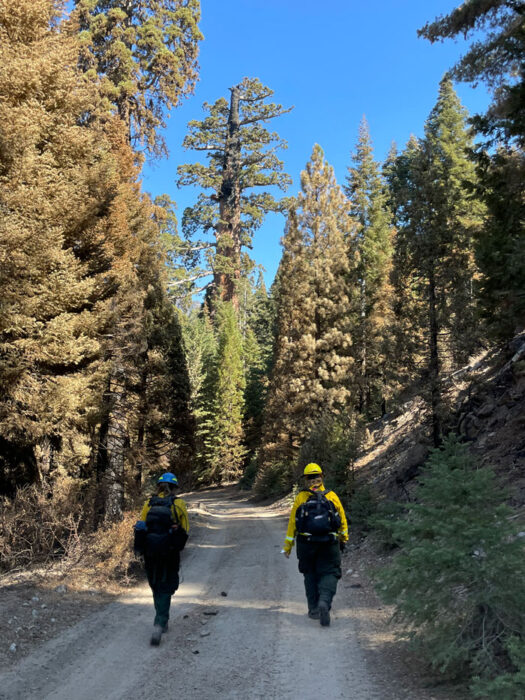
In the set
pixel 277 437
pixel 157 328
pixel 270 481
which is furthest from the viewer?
pixel 270 481

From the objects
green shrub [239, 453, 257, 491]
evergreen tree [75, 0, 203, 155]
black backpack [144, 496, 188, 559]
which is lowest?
green shrub [239, 453, 257, 491]

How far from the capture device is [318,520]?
6039 mm

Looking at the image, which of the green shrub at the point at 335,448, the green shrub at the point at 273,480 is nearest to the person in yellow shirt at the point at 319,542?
the green shrub at the point at 335,448

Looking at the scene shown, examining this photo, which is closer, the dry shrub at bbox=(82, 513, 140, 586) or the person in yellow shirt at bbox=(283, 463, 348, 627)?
the person in yellow shirt at bbox=(283, 463, 348, 627)

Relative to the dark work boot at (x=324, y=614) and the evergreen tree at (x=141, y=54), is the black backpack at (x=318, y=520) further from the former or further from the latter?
the evergreen tree at (x=141, y=54)

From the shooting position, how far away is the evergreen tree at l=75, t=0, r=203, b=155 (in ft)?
57.6

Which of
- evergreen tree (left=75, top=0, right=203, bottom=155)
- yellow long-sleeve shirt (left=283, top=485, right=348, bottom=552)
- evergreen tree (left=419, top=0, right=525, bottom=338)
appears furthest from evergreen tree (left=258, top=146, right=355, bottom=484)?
yellow long-sleeve shirt (left=283, top=485, right=348, bottom=552)

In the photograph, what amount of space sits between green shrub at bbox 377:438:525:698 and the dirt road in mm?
535

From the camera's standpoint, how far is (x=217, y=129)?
164ft

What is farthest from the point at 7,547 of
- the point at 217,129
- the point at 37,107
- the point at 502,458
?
the point at 217,129

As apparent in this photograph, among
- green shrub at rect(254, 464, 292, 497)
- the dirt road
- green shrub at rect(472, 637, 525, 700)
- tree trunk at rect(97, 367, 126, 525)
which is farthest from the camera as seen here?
green shrub at rect(254, 464, 292, 497)

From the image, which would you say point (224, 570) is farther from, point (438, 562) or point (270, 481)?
point (270, 481)

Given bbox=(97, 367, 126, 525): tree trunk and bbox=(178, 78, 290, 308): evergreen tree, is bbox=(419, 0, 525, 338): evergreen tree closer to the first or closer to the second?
bbox=(97, 367, 126, 525): tree trunk

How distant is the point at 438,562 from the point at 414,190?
39.0ft
